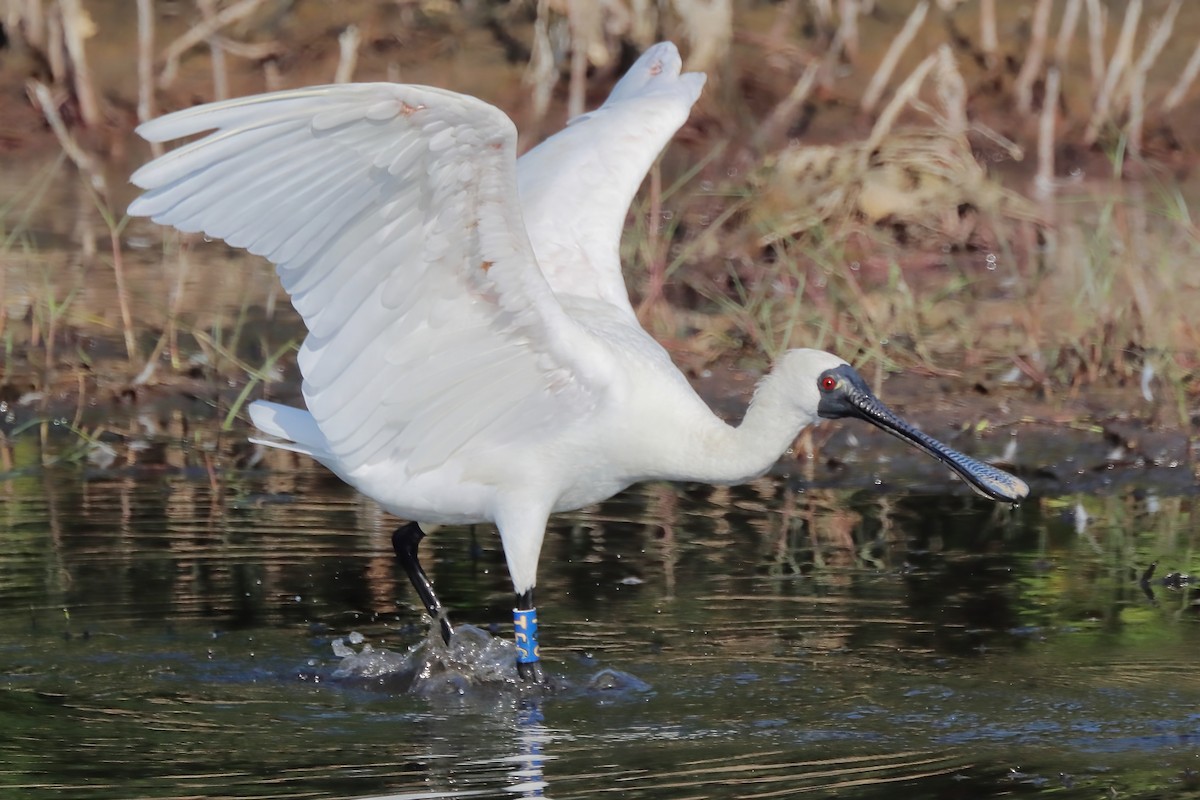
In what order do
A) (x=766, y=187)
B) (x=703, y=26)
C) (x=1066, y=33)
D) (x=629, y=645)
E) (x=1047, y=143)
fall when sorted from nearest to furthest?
1. (x=629, y=645)
2. (x=766, y=187)
3. (x=703, y=26)
4. (x=1047, y=143)
5. (x=1066, y=33)

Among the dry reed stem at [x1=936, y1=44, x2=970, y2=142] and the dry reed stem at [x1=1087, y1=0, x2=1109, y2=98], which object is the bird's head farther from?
the dry reed stem at [x1=1087, y1=0, x2=1109, y2=98]

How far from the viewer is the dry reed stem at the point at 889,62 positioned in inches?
579

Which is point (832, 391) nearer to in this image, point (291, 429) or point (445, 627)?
point (445, 627)

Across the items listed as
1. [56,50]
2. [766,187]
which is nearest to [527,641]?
[766,187]

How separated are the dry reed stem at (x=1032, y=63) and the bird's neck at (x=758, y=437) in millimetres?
9499

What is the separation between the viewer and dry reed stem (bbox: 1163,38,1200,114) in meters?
15.5

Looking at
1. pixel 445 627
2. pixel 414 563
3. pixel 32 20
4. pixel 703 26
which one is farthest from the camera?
pixel 32 20

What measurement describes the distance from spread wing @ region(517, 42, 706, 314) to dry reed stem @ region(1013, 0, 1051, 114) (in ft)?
25.6

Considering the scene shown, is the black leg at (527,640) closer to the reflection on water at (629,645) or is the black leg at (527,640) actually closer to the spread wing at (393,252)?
the reflection on water at (629,645)

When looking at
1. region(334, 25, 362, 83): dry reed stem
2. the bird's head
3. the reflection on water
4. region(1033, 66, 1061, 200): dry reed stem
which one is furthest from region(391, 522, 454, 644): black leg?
region(1033, 66, 1061, 200): dry reed stem

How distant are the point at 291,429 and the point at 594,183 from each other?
143cm

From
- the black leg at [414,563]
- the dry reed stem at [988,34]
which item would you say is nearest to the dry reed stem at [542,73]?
the dry reed stem at [988,34]

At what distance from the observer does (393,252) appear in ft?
21.0

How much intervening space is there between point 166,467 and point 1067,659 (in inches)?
163
